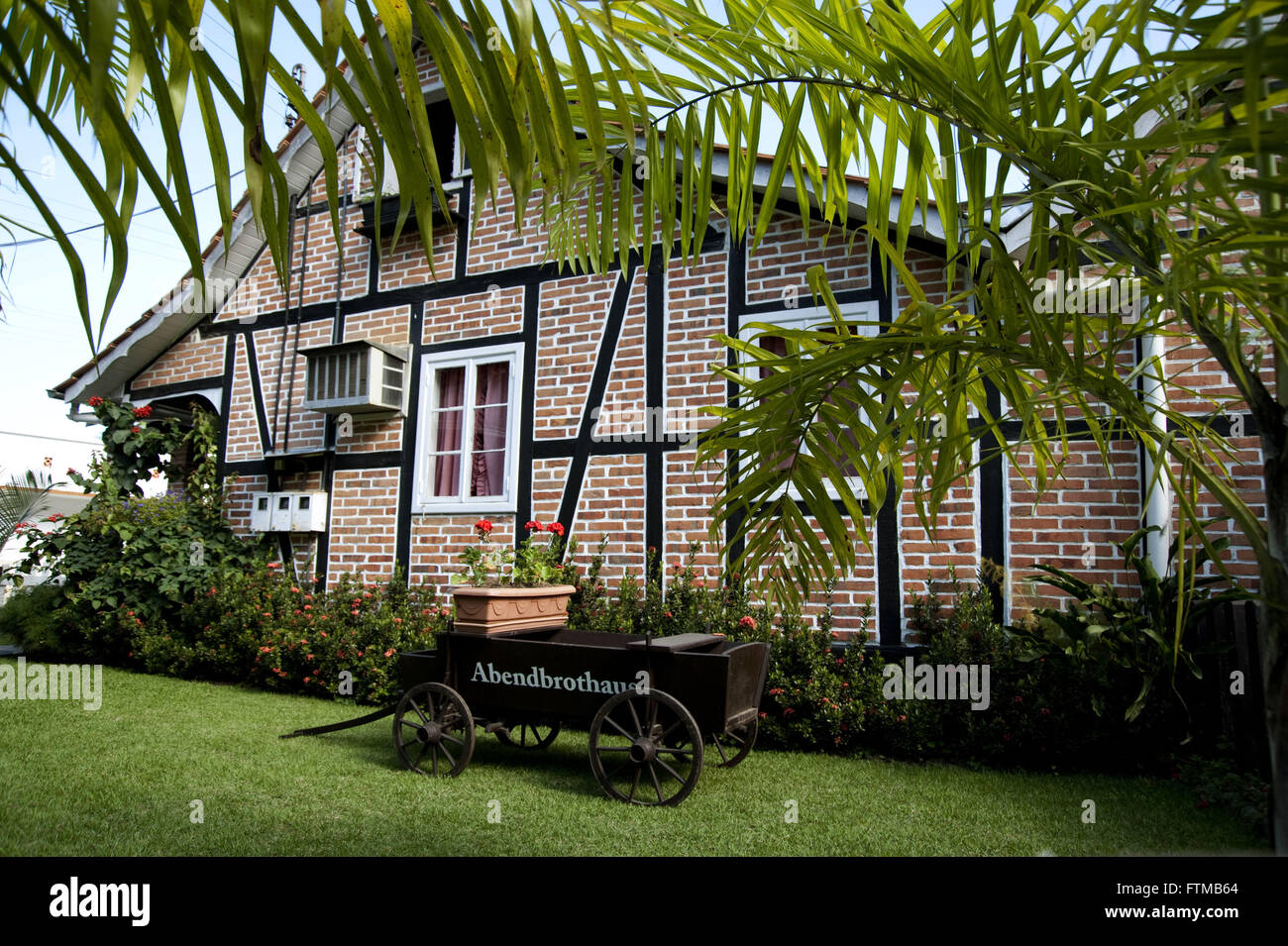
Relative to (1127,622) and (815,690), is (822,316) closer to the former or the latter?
(815,690)

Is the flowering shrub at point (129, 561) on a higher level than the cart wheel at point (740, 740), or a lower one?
higher

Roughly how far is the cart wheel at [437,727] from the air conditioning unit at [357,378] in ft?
11.7

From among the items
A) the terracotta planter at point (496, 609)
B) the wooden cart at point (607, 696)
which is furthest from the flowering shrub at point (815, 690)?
the terracotta planter at point (496, 609)

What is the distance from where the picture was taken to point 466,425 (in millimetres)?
7398

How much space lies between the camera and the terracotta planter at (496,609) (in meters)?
4.59

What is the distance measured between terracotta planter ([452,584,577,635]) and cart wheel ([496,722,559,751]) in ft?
1.90

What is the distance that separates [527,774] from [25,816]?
2.35m

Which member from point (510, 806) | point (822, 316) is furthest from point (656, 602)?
point (822, 316)

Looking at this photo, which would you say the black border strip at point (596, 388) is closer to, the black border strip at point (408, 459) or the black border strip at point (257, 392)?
the black border strip at point (408, 459)

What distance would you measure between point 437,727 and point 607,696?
1.05m

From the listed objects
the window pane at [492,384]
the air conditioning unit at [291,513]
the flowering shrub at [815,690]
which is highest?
the window pane at [492,384]

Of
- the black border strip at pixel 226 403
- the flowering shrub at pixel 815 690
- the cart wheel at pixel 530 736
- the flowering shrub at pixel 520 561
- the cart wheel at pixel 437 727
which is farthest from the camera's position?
the black border strip at pixel 226 403

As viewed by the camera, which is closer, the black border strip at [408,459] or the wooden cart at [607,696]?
the wooden cart at [607,696]
